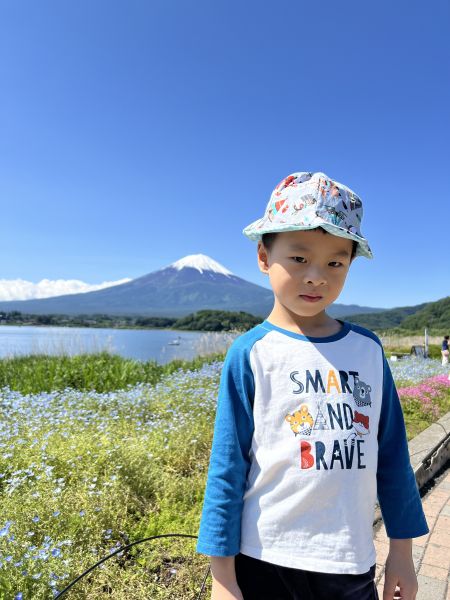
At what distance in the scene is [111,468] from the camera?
8.27 ft

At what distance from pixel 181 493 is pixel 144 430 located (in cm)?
112

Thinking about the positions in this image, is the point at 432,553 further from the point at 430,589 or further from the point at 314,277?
the point at 314,277

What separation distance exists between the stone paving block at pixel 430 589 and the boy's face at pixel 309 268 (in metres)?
1.82

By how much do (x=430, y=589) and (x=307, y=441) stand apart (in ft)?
5.78

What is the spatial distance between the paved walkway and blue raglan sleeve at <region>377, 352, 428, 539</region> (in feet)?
3.93

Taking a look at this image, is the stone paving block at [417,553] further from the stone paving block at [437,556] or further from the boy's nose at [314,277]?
the boy's nose at [314,277]

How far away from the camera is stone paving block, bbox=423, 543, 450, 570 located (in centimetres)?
223

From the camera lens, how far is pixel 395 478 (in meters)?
1.08

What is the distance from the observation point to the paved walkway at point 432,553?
2006 mm

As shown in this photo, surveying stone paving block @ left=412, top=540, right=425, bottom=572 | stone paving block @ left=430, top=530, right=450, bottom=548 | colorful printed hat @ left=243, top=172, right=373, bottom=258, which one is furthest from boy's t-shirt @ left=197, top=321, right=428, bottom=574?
stone paving block @ left=430, top=530, right=450, bottom=548

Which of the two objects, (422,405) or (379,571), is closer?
(379,571)

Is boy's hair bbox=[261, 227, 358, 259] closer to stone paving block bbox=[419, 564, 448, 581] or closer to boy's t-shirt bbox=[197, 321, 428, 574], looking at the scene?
boy's t-shirt bbox=[197, 321, 428, 574]

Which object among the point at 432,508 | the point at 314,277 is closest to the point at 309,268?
the point at 314,277

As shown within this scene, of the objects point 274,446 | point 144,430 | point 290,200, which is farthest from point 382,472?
point 144,430
